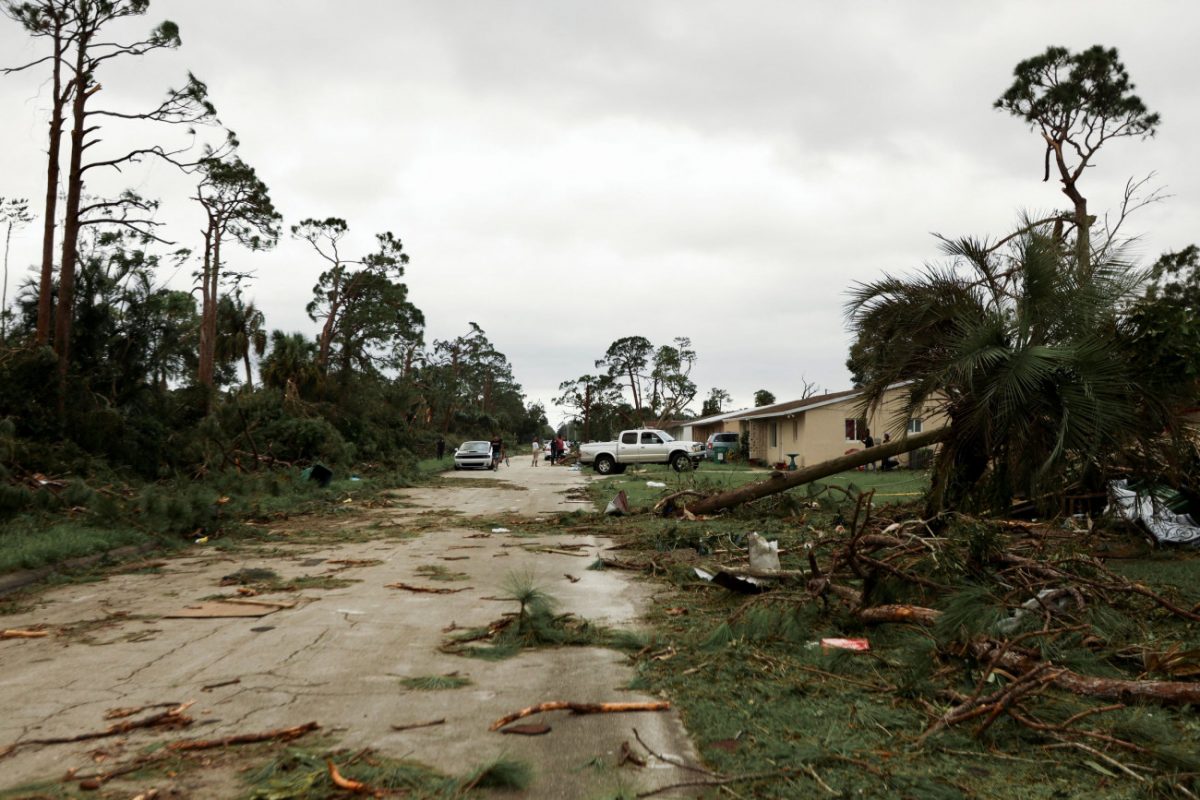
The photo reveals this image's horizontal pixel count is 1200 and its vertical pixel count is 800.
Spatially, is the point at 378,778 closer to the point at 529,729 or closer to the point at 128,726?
the point at 529,729

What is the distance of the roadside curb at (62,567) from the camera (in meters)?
8.74

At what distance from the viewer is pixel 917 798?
11.3ft

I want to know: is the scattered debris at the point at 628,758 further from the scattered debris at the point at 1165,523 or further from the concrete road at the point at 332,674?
the scattered debris at the point at 1165,523

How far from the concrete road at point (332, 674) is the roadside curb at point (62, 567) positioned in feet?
1.28

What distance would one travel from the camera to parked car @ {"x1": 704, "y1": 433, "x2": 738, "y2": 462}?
4888cm

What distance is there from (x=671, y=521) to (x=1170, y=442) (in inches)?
308

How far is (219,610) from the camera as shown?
304 inches

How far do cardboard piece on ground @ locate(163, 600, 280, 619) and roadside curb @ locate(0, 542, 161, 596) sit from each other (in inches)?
90.0

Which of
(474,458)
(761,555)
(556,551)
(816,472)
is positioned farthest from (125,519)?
(474,458)

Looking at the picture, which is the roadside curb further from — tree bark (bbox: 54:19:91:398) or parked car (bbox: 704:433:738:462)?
parked car (bbox: 704:433:738:462)

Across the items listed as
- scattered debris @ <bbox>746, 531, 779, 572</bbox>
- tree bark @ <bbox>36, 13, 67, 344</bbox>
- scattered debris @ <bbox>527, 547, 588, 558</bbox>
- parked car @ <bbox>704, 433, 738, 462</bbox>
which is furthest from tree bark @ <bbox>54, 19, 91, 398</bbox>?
parked car @ <bbox>704, 433, 738, 462</bbox>

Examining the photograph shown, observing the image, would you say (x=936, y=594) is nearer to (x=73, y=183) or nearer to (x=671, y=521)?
(x=671, y=521)

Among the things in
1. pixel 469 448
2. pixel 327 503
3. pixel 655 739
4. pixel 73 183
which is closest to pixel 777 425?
pixel 469 448

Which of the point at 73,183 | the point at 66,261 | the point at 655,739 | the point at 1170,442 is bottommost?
the point at 655,739
